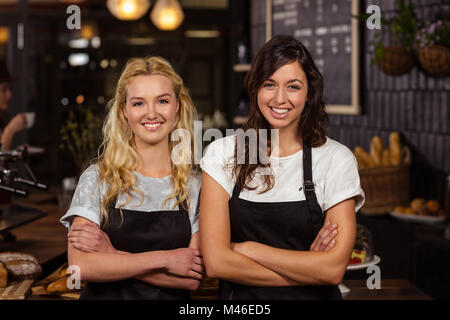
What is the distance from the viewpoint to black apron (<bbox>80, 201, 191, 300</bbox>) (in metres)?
1.67

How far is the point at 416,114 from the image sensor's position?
3850 millimetres

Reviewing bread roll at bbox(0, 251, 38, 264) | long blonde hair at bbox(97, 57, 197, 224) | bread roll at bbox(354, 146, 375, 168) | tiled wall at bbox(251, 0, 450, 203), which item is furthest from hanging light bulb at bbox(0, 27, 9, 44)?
long blonde hair at bbox(97, 57, 197, 224)

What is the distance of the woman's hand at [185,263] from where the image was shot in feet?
5.31

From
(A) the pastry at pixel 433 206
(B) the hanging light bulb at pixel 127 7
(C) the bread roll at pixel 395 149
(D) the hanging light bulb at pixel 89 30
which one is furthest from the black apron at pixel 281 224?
(D) the hanging light bulb at pixel 89 30

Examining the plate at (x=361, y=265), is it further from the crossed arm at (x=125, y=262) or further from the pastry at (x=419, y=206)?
the pastry at (x=419, y=206)

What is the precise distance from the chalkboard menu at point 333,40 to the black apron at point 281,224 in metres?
2.77

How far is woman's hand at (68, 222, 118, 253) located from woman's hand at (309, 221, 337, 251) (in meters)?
0.54

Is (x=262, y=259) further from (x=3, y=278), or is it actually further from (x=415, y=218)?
(x=415, y=218)

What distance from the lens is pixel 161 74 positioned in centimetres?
172

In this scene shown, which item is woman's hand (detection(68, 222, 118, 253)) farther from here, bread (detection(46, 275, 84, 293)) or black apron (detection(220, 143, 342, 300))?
bread (detection(46, 275, 84, 293))

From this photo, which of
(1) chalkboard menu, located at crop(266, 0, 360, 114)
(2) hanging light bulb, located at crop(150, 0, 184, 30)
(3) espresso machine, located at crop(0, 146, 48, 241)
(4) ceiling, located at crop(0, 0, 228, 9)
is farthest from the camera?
(4) ceiling, located at crop(0, 0, 228, 9)
